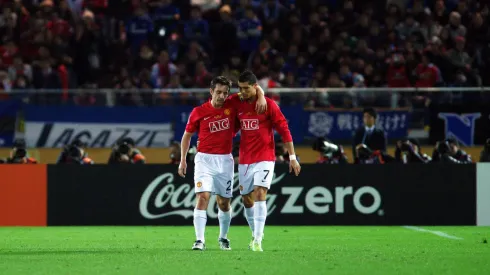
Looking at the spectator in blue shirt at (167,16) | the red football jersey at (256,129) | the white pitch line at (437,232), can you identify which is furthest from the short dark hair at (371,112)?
the red football jersey at (256,129)

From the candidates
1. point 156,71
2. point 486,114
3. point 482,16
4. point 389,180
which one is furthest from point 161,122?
point 482,16

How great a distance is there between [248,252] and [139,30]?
13.7 metres

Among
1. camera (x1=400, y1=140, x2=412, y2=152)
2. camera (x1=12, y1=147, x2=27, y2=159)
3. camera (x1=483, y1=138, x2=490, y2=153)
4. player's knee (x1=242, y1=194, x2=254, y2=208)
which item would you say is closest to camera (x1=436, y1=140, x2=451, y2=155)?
camera (x1=400, y1=140, x2=412, y2=152)

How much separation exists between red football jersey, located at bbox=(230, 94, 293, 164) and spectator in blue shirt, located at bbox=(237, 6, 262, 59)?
1203cm

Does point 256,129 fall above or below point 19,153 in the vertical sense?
above

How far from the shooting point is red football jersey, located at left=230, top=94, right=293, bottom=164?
494 inches

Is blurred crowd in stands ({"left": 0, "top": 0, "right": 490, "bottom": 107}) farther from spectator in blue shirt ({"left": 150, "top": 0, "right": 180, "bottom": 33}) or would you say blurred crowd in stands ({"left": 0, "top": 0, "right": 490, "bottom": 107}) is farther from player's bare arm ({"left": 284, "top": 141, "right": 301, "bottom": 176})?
player's bare arm ({"left": 284, "top": 141, "right": 301, "bottom": 176})

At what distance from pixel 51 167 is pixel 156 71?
499 cm

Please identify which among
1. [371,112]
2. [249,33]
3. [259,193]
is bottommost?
[259,193]

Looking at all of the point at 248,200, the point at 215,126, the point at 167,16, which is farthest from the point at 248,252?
the point at 167,16

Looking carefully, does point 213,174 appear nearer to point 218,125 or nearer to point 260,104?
point 218,125

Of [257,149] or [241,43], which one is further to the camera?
[241,43]

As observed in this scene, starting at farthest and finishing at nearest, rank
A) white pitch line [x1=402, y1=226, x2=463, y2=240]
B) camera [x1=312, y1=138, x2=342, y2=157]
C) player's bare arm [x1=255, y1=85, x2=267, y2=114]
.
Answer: camera [x1=312, y1=138, x2=342, y2=157] < white pitch line [x1=402, y1=226, x2=463, y2=240] < player's bare arm [x1=255, y1=85, x2=267, y2=114]

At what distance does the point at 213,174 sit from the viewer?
41.5ft
